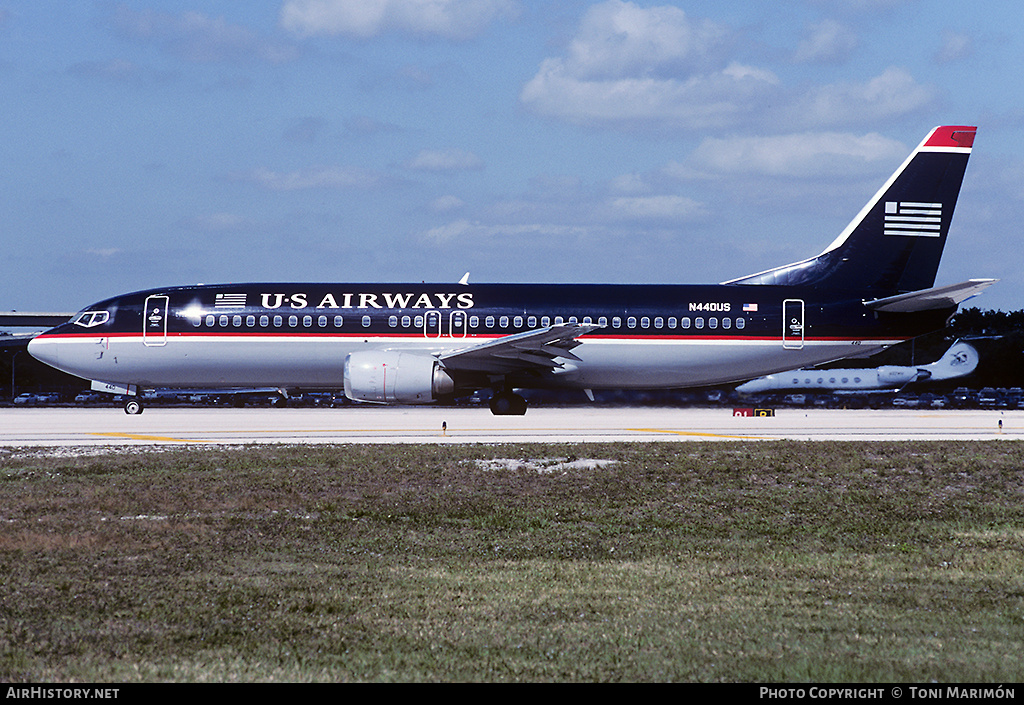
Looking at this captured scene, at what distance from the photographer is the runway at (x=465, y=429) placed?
25828mm

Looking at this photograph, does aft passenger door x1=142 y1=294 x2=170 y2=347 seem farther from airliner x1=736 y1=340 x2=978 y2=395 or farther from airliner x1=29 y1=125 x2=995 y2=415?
airliner x1=736 y1=340 x2=978 y2=395

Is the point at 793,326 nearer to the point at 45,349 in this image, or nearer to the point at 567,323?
the point at 567,323

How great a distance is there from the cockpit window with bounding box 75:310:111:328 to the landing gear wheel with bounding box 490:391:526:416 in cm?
1435

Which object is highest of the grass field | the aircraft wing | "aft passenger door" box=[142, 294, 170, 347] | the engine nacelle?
"aft passenger door" box=[142, 294, 170, 347]

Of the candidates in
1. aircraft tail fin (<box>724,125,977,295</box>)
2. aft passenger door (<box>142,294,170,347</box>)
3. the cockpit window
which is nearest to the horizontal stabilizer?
aircraft tail fin (<box>724,125,977,295</box>)

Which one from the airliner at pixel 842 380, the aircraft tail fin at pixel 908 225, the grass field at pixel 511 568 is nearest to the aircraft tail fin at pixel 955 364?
the airliner at pixel 842 380

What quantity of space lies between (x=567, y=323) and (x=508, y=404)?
3857 mm

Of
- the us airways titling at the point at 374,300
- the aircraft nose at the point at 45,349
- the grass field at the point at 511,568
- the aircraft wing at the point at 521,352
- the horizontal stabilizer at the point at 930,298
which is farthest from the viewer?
the aircraft nose at the point at 45,349

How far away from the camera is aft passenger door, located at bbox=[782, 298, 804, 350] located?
113 feet

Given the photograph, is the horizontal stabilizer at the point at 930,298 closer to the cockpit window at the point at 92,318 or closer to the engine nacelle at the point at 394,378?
the engine nacelle at the point at 394,378

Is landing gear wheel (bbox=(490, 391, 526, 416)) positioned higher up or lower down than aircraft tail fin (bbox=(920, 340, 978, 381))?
lower down

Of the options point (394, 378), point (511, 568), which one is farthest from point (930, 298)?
point (511, 568)

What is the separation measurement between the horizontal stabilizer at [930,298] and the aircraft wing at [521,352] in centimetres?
1021

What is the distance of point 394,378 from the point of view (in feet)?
103
